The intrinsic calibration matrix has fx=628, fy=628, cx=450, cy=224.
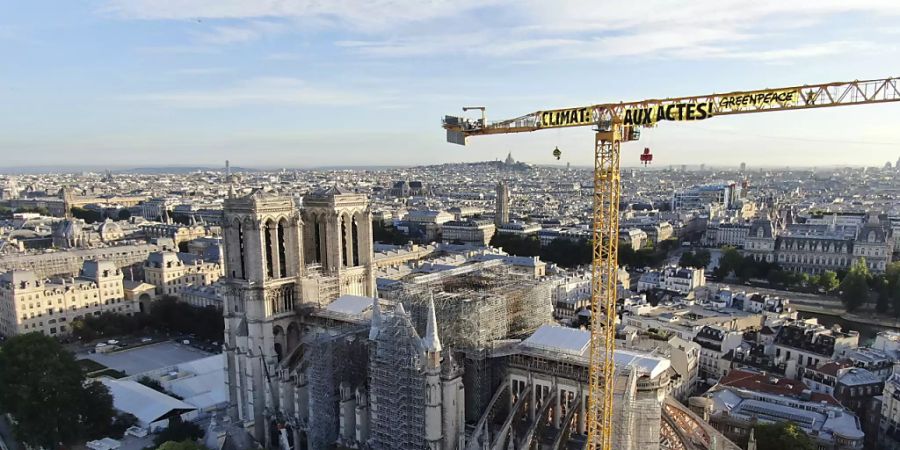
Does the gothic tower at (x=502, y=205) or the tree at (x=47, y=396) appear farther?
the gothic tower at (x=502, y=205)

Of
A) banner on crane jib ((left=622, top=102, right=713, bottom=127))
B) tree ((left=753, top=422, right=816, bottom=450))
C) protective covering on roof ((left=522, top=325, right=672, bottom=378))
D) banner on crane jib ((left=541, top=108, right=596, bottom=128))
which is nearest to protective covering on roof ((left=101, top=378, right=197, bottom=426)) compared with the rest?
protective covering on roof ((left=522, top=325, right=672, bottom=378))

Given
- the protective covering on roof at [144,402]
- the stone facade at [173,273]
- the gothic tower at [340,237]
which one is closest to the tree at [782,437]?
the gothic tower at [340,237]

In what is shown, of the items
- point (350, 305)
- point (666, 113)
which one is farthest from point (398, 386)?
point (666, 113)

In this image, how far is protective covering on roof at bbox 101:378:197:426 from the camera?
45969 mm

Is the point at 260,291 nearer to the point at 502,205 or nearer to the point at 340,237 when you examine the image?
the point at 340,237

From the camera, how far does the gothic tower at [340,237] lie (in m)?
44.5

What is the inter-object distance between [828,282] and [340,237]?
72.3 metres

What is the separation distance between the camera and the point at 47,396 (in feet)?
141

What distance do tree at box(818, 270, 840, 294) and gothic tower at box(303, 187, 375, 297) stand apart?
225ft

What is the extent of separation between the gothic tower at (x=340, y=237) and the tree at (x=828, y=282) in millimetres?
68686

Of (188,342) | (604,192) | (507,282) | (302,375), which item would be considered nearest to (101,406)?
(302,375)

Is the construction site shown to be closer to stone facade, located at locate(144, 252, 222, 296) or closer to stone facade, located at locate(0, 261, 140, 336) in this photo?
stone facade, located at locate(0, 261, 140, 336)

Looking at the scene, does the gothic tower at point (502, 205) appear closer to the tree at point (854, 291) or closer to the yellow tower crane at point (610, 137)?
the tree at point (854, 291)

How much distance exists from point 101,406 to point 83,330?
1214 inches
